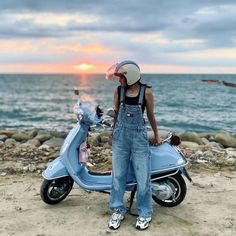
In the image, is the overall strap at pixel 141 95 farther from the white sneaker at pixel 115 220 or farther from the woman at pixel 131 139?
the white sneaker at pixel 115 220

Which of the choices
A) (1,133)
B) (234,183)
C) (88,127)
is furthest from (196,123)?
(88,127)

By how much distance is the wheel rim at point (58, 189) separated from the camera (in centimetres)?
595

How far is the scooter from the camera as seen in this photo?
18.8 feet

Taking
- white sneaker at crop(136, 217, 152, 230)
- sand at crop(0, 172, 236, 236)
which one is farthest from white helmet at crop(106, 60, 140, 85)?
sand at crop(0, 172, 236, 236)

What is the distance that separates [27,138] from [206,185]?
9619 millimetres

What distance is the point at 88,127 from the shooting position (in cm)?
581

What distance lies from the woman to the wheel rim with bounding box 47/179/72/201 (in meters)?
0.81

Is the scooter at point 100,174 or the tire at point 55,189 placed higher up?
the scooter at point 100,174

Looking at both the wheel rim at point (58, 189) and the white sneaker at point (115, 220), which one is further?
the wheel rim at point (58, 189)

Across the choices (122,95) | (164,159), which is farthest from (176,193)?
(122,95)

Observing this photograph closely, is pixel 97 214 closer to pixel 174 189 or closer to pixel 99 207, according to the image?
pixel 99 207

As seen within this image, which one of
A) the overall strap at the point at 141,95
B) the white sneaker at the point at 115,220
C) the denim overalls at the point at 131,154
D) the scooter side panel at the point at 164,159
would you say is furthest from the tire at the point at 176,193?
the overall strap at the point at 141,95

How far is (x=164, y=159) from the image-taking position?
227 inches

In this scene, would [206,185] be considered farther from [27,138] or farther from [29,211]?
[27,138]
